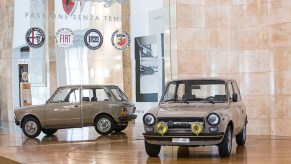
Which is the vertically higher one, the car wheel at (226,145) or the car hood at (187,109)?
the car hood at (187,109)

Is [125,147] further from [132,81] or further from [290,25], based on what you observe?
[290,25]

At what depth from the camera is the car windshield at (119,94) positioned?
1524cm

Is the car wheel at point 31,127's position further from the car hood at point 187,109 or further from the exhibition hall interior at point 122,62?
the car hood at point 187,109

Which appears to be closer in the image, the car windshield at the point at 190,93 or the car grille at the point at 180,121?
the car grille at the point at 180,121

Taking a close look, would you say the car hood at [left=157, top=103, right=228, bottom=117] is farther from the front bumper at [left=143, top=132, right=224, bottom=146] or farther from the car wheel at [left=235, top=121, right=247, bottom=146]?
the car wheel at [left=235, top=121, right=247, bottom=146]

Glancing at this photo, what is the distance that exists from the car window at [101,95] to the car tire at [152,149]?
5.04 m

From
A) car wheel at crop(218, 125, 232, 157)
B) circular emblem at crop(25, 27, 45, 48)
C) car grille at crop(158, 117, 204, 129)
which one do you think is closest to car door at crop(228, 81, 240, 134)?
car wheel at crop(218, 125, 232, 157)

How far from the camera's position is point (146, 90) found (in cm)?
1527

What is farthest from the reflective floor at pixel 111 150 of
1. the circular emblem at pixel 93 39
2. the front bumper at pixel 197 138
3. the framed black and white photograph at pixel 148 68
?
the circular emblem at pixel 93 39

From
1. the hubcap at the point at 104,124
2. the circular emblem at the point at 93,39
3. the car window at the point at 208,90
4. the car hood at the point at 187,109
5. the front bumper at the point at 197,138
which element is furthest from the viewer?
the circular emblem at the point at 93,39

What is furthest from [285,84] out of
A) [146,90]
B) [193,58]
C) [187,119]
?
[187,119]

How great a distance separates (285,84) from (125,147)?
15.1 feet

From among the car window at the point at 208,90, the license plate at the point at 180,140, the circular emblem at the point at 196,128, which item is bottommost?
the license plate at the point at 180,140

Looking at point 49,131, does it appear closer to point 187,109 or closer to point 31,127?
point 31,127
